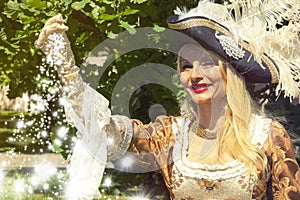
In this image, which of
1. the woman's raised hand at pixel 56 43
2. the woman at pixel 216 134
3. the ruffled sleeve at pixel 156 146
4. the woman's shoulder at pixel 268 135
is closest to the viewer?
the woman's raised hand at pixel 56 43

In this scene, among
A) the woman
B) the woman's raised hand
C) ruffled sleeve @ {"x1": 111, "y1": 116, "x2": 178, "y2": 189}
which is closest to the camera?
the woman's raised hand

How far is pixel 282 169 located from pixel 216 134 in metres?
Answer: 0.36

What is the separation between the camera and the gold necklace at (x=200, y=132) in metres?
3.73

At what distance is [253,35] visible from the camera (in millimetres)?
3637

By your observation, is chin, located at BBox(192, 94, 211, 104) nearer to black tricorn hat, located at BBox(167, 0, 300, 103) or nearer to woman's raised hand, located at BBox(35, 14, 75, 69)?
black tricorn hat, located at BBox(167, 0, 300, 103)

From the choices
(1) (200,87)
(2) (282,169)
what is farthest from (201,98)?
(2) (282,169)

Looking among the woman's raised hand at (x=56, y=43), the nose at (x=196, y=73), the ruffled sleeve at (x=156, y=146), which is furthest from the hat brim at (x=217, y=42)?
the woman's raised hand at (x=56, y=43)

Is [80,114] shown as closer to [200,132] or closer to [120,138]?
[120,138]

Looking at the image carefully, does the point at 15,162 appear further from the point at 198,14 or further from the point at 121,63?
the point at 198,14

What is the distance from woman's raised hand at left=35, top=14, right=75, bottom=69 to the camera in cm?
333

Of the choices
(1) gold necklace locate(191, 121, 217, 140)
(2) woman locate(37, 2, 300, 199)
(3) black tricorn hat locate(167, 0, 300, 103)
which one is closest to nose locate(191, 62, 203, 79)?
(2) woman locate(37, 2, 300, 199)

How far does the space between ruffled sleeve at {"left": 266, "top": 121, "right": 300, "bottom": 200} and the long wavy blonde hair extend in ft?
0.17

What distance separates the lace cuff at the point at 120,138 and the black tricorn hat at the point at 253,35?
521mm

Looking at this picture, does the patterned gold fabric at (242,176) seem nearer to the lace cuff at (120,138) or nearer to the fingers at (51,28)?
the lace cuff at (120,138)
